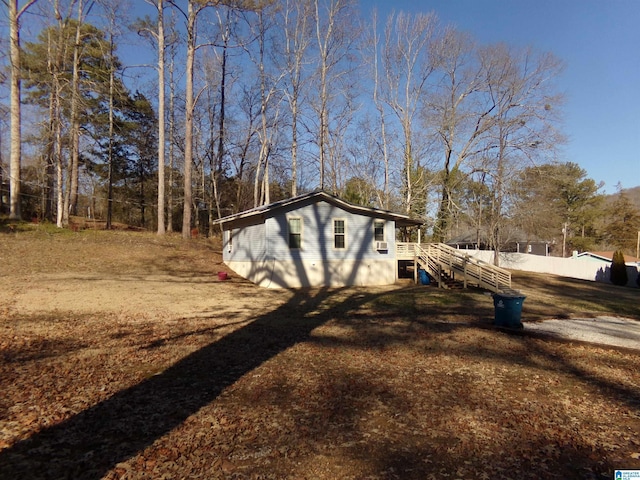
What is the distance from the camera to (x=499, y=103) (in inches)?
1029

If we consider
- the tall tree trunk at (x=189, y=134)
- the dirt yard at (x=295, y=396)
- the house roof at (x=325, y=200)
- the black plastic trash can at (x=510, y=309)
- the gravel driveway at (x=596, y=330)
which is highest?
the tall tree trunk at (x=189, y=134)

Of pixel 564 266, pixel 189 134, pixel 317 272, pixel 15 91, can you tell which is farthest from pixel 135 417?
pixel 564 266

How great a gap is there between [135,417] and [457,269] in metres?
15.7

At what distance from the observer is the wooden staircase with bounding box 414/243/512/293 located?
1531 cm

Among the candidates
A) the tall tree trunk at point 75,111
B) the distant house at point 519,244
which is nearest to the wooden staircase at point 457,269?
the tall tree trunk at point 75,111

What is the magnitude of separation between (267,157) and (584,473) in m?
28.2

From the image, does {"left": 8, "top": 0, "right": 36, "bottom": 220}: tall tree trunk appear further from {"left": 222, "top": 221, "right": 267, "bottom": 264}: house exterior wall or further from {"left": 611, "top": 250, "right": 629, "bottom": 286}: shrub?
{"left": 611, "top": 250, "right": 629, "bottom": 286}: shrub

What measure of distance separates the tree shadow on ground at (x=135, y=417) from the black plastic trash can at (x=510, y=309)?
4.74 meters

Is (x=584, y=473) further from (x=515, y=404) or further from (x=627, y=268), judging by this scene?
(x=627, y=268)

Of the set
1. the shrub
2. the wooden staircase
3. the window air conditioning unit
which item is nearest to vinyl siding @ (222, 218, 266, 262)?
the window air conditioning unit

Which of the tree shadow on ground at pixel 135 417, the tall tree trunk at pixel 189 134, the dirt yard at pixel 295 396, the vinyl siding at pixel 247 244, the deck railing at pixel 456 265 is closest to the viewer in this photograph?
the tree shadow on ground at pixel 135 417

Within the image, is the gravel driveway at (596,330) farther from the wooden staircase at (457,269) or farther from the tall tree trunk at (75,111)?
the tall tree trunk at (75,111)

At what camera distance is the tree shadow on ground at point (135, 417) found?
297 centimetres

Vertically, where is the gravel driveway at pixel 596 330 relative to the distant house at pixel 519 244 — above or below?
below
